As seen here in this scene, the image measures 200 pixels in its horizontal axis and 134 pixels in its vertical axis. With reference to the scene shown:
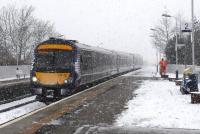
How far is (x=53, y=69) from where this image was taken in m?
21.1

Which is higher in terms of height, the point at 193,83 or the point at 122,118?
the point at 193,83

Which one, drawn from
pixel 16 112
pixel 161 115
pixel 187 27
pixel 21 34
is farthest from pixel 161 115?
pixel 21 34

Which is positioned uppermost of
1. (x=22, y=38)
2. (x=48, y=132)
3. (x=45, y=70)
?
(x=22, y=38)

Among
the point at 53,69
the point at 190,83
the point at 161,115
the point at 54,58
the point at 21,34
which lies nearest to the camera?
the point at 161,115

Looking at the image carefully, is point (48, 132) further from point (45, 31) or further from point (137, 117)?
point (45, 31)

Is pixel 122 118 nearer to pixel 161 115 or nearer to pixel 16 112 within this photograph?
pixel 161 115

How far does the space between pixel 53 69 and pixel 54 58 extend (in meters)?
0.77

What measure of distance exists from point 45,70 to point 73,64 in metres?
1.43

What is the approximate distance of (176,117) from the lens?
13148 millimetres

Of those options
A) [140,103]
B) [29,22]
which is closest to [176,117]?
[140,103]

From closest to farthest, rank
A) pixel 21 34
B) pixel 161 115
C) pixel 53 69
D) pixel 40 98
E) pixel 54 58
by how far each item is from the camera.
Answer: pixel 161 115
pixel 53 69
pixel 54 58
pixel 40 98
pixel 21 34

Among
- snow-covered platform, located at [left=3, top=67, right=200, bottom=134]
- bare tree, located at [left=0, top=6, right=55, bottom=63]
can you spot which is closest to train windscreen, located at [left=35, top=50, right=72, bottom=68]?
snow-covered platform, located at [left=3, top=67, right=200, bottom=134]

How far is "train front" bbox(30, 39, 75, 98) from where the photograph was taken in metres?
20.8

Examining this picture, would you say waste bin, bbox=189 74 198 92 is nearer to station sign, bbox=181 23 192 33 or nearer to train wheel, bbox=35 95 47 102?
station sign, bbox=181 23 192 33
